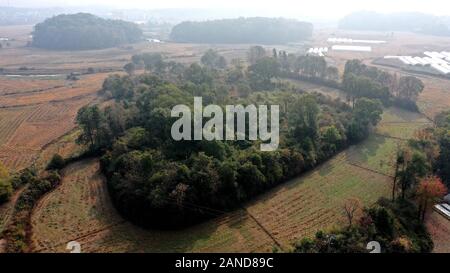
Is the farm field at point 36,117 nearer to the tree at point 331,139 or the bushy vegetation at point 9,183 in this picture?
the bushy vegetation at point 9,183

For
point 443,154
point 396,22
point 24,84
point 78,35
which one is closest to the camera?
point 443,154

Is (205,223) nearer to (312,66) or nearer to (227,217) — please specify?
(227,217)

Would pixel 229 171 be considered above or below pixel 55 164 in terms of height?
above

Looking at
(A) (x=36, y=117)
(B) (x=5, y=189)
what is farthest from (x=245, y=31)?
(B) (x=5, y=189)

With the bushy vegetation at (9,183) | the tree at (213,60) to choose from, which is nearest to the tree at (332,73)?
the tree at (213,60)

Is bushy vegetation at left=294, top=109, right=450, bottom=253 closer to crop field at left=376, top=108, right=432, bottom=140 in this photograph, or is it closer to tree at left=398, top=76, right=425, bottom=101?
crop field at left=376, top=108, right=432, bottom=140

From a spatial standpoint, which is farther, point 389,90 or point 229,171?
point 389,90
